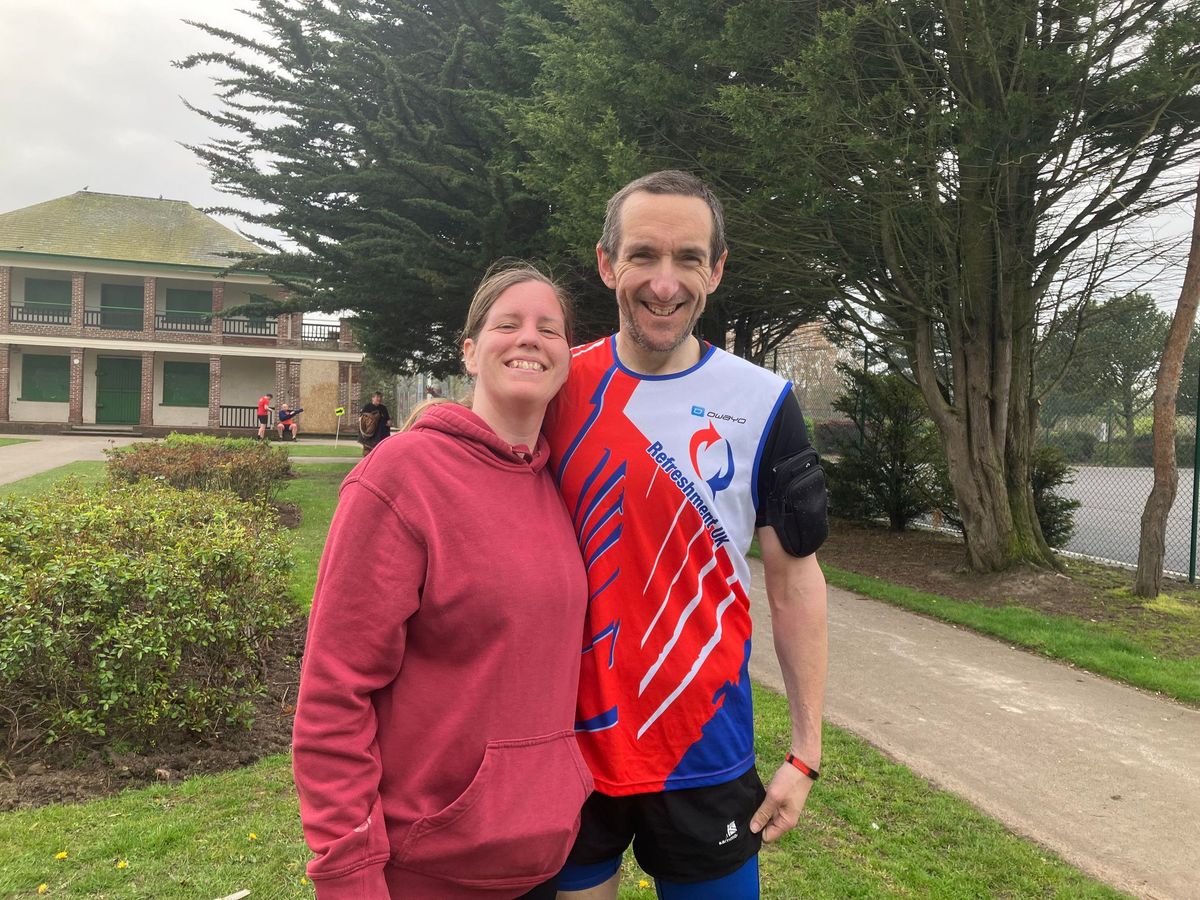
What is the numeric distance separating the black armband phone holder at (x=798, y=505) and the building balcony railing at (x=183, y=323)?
1469 inches

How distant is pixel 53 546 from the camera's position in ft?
14.6

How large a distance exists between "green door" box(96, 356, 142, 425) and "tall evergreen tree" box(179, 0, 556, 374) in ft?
80.1

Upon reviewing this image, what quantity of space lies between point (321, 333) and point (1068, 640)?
115 ft

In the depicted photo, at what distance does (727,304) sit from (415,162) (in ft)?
17.9

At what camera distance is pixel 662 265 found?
1844 millimetres

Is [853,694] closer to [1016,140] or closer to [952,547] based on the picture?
[1016,140]

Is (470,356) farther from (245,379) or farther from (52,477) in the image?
(245,379)

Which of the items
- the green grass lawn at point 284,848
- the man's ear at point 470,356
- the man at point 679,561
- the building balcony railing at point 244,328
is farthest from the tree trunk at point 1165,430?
the building balcony railing at point 244,328

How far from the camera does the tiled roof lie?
3425 centimetres

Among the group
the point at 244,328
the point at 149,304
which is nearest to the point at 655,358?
the point at 244,328

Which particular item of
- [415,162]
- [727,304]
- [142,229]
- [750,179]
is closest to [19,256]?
[142,229]

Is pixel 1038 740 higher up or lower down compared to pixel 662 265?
lower down

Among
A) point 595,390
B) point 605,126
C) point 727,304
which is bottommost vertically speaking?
point 595,390

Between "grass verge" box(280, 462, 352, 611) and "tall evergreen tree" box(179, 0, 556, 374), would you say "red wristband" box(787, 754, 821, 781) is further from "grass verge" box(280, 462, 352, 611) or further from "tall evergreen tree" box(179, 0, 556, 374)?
"tall evergreen tree" box(179, 0, 556, 374)
